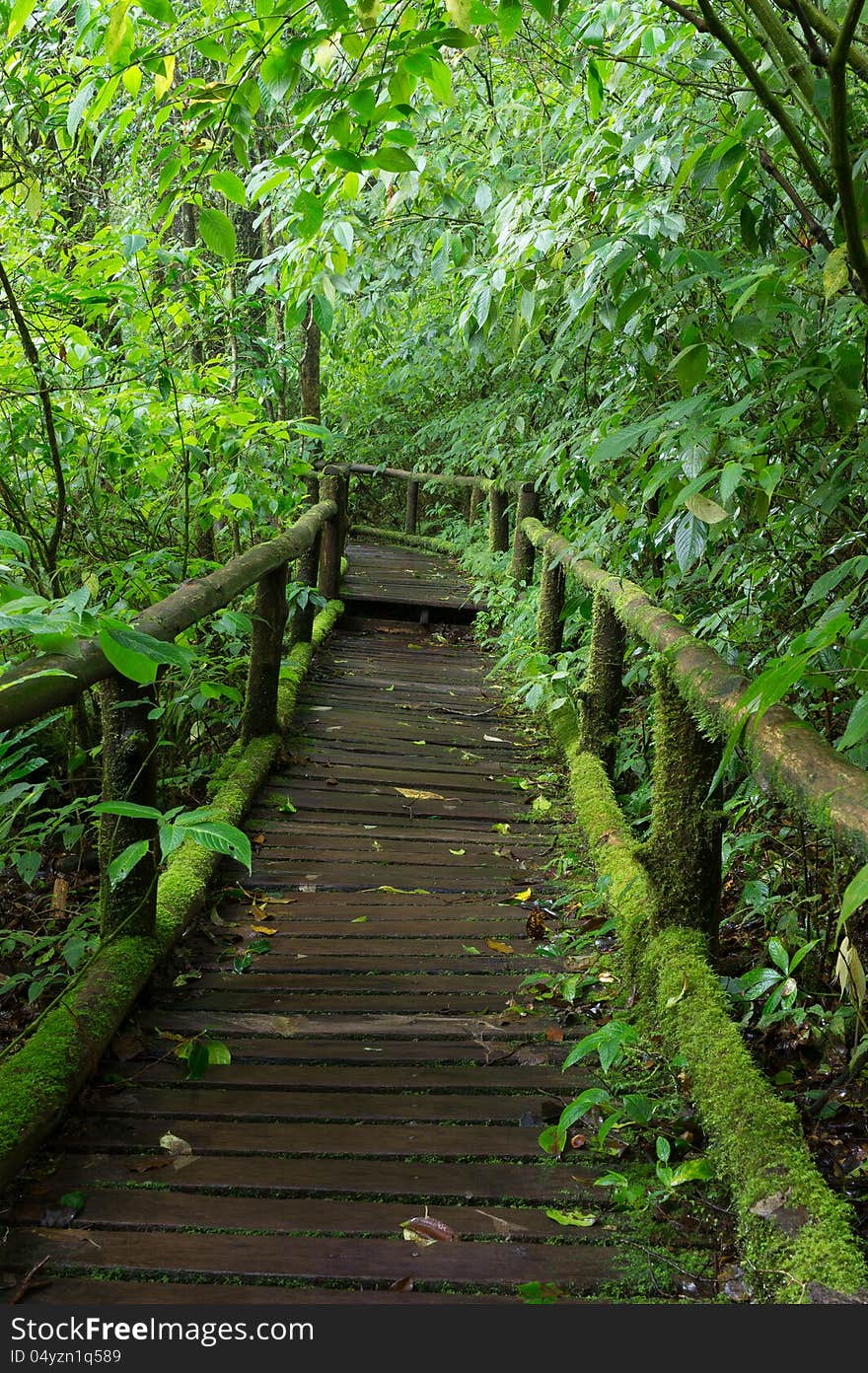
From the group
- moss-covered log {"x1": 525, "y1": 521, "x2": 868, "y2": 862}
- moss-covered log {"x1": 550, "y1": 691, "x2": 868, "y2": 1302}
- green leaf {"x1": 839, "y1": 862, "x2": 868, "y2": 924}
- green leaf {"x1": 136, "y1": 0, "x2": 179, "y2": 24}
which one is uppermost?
green leaf {"x1": 136, "y1": 0, "x2": 179, "y2": 24}

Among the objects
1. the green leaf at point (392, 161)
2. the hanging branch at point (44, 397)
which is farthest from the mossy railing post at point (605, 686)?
the green leaf at point (392, 161)

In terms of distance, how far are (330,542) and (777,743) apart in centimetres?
676

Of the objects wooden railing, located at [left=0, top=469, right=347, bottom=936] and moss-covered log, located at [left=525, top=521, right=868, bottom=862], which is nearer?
moss-covered log, located at [left=525, top=521, right=868, bottom=862]

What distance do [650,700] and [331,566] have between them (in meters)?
4.04

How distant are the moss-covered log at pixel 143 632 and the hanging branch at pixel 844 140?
160 centimetres

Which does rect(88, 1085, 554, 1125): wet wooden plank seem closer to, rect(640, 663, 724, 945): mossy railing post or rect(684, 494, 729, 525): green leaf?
rect(640, 663, 724, 945): mossy railing post

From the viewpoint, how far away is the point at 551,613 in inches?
255

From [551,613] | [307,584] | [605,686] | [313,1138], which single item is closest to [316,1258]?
[313,1138]

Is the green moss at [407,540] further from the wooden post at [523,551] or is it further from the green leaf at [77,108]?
the green leaf at [77,108]

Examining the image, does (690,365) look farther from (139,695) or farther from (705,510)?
(139,695)

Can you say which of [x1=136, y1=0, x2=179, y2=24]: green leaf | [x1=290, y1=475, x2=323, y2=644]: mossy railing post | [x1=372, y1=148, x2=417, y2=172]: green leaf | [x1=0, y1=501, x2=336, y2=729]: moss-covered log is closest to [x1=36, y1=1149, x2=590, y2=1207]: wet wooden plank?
[x1=0, y1=501, x2=336, y2=729]: moss-covered log

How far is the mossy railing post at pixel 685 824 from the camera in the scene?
2768mm

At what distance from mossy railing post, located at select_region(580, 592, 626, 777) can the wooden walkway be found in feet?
1.71

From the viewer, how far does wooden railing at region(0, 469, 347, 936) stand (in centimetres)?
205
